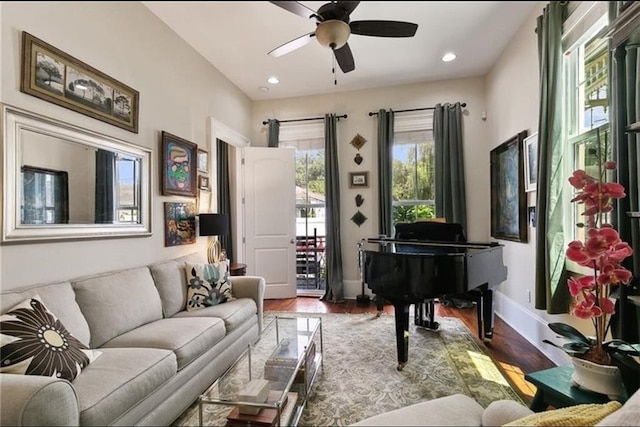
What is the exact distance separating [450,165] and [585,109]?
196 cm

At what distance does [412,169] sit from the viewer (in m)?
4.25

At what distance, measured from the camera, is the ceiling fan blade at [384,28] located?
1201 mm

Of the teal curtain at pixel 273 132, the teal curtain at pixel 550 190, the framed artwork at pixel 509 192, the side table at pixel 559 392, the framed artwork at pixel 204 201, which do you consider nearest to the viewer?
the side table at pixel 559 392

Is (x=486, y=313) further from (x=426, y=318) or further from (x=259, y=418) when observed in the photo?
(x=259, y=418)

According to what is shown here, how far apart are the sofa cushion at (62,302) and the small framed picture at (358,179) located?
3.43 m

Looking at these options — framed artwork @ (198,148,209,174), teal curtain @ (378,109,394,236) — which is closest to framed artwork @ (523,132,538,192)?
teal curtain @ (378,109,394,236)

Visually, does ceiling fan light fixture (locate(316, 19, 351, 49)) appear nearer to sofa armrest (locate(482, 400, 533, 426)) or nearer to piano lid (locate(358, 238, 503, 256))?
sofa armrest (locate(482, 400, 533, 426))

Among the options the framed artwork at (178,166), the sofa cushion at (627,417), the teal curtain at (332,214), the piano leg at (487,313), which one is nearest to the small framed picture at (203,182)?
the framed artwork at (178,166)

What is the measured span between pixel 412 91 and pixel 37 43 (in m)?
3.90

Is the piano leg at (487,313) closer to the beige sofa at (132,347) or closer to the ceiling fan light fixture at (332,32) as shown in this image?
the beige sofa at (132,347)

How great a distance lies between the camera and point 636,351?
1186 mm

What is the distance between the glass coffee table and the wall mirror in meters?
1.41

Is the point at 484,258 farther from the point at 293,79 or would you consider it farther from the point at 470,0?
the point at 293,79

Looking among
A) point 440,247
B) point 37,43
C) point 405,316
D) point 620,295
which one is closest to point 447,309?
point 440,247
